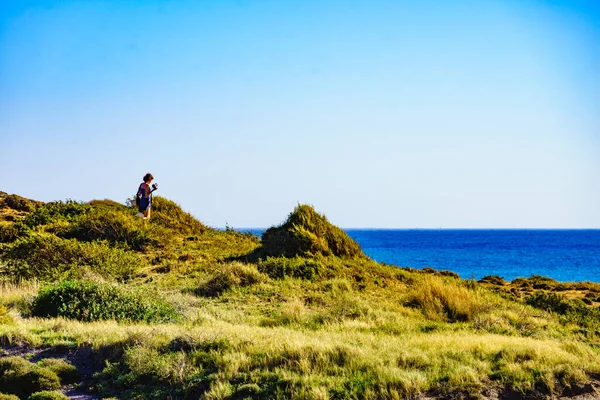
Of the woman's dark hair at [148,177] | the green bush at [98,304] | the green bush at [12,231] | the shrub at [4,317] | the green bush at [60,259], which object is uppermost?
the woman's dark hair at [148,177]

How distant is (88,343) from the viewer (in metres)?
10.3

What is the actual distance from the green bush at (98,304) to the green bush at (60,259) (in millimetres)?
4017

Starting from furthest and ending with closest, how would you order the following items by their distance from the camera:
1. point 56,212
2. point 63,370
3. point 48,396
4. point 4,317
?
point 56,212 < point 4,317 < point 63,370 < point 48,396

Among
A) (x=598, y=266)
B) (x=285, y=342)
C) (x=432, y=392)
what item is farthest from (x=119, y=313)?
(x=598, y=266)

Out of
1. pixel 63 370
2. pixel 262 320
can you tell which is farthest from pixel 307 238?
pixel 63 370

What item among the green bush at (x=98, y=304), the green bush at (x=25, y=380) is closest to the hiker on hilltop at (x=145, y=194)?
the green bush at (x=98, y=304)

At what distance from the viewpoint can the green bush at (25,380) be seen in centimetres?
870

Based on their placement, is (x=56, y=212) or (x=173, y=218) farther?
(x=173, y=218)

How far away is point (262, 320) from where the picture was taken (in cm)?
1359

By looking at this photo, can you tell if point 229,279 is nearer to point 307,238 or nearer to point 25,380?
point 307,238

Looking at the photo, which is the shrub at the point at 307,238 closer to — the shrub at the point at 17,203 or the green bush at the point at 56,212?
the green bush at the point at 56,212

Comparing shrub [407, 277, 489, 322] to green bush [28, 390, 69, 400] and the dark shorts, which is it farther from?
the dark shorts

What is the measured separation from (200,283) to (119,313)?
4279 mm

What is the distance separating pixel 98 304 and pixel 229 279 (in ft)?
15.5
